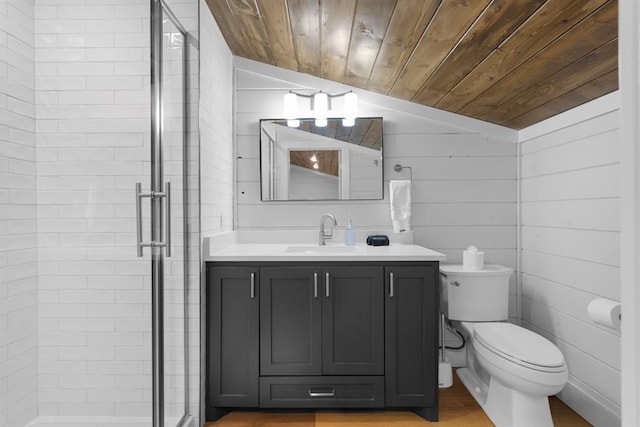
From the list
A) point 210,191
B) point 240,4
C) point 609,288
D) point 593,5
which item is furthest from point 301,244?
point 593,5

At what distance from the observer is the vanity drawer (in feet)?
7.26

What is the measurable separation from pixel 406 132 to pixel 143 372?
2174 millimetres

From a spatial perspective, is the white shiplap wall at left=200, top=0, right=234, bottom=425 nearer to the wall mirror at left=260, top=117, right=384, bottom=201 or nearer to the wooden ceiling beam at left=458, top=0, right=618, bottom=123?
the wall mirror at left=260, top=117, right=384, bottom=201

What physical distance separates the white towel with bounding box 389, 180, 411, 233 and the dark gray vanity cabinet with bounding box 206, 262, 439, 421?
0.60 metres

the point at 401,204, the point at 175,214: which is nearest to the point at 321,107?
the point at 401,204

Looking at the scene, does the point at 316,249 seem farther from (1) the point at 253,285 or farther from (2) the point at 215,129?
(2) the point at 215,129

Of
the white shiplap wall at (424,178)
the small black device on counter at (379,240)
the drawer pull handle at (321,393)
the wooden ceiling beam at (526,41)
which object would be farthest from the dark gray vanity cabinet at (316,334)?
the wooden ceiling beam at (526,41)

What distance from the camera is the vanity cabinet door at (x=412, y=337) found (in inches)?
86.4

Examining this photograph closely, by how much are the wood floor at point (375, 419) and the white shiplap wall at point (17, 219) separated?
96 cm

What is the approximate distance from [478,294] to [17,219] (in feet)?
7.76

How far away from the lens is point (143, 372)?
1.75 meters

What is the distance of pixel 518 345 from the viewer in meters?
2.04

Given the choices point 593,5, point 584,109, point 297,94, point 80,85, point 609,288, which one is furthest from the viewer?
point 297,94

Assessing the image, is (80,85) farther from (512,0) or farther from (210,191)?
(512,0)
